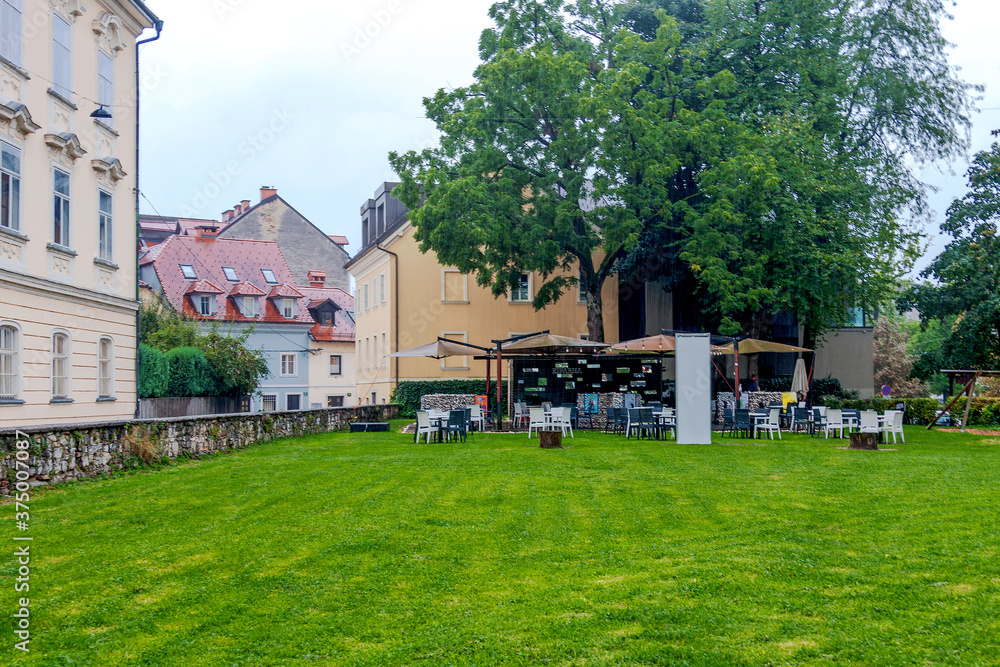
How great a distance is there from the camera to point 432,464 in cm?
1545

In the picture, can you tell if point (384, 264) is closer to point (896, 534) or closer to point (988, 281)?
point (988, 281)

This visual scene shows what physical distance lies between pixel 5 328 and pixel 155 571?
12.4m

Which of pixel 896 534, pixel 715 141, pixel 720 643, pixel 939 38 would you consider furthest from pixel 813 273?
pixel 720 643

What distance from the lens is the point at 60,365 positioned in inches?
788

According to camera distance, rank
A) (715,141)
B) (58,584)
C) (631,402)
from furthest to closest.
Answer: (715,141), (631,402), (58,584)

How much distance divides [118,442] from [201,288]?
121 ft

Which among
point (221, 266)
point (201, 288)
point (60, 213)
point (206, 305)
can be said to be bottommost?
point (60, 213)

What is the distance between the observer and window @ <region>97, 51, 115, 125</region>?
2162cm

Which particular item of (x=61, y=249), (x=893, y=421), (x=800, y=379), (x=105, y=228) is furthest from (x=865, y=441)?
(x=105, y=228)

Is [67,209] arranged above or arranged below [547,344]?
above

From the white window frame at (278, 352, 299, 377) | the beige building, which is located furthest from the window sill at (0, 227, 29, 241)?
the white window frame at (278, 352, 299, 377)

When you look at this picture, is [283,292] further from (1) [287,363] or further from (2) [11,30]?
(2) [11,30]

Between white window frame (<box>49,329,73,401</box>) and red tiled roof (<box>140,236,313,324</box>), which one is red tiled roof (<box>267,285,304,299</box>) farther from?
white window frame (<box>49,329,73,401</box>)

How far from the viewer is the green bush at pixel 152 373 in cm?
3048
